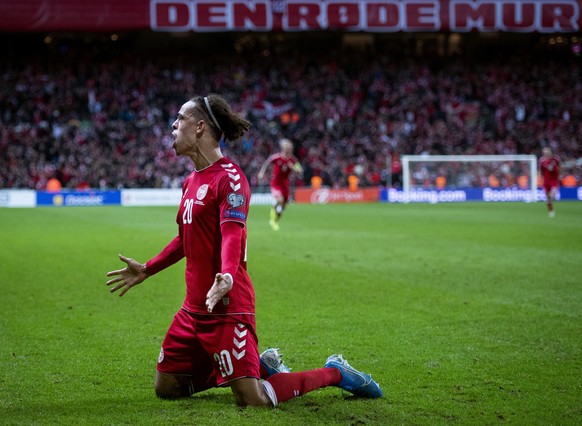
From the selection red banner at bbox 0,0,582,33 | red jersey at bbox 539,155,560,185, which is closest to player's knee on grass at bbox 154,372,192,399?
red jersey at bbox 539,155,560,185

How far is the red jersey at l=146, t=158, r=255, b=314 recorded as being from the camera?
510cm

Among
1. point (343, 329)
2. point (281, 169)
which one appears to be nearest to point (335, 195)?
point (281, 169)

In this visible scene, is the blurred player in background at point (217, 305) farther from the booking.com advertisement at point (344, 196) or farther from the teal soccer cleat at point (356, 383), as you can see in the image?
the booking.com advertisement at point (344, 196)

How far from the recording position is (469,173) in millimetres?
39656

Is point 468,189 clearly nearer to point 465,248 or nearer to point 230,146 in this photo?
point 230,146

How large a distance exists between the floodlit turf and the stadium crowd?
22.2 metres

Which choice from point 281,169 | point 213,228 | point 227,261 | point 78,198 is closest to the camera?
point 227,261

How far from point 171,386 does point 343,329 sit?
115 inches

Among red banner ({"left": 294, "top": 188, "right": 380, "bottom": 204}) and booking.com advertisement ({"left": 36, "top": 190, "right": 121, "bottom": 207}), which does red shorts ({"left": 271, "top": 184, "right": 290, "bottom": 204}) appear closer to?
red banner ({"left": 294, "top": 188, "right": 380, "bottom": 204})

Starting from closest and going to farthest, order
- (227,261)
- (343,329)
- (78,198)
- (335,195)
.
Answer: (227,261), (343,329), (78,198), (335,195)

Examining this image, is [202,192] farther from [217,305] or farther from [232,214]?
[217,305]

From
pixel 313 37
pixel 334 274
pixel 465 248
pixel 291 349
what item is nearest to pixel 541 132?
pixel 313 37

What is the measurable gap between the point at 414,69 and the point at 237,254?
1741 inches

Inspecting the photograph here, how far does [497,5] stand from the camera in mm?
43875
